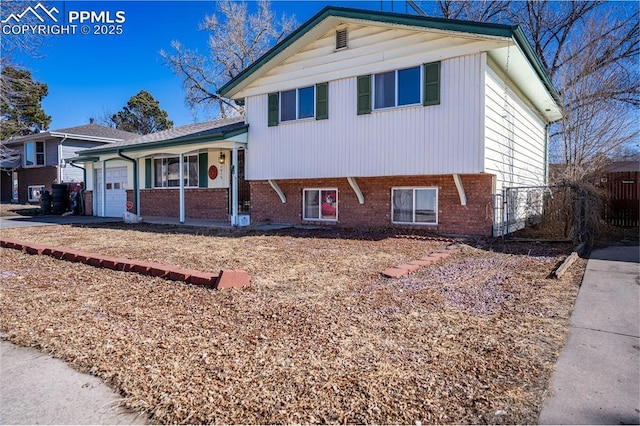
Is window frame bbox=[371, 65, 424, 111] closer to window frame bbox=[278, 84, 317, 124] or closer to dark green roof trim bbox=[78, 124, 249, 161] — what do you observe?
window frame bbox=[278, 84, 317, 124]

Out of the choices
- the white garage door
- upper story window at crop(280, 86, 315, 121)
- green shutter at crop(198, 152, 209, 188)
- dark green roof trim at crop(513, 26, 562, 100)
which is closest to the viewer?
dark green roof trim at crop(513, 26, 562, 100)

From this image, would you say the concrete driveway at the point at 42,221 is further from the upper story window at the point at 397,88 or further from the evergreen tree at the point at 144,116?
the evergreen tree at the point at 144,116

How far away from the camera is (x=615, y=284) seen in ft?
17.5

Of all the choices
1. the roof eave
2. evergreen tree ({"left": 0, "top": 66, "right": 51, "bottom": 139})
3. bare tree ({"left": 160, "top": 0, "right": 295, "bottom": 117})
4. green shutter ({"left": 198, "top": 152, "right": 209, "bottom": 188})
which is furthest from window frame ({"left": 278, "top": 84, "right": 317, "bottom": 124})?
bare tree ({"left": 160, "top": 0, "right": 295, "bottom": 117})

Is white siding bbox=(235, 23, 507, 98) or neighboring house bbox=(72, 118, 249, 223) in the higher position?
white siding bbox=(235, 23, 507, 98)

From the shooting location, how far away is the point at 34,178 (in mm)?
27516

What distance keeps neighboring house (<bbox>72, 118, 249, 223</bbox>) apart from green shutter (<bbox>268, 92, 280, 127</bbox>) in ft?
3.51

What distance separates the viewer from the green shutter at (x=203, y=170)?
1515 centimetres

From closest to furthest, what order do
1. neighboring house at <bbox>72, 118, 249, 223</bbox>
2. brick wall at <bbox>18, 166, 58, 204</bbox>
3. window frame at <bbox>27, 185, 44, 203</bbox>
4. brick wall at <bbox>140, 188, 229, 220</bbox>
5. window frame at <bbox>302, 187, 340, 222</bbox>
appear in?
→ window frame at <bbox>302, 187, 340, 222</bbox>
neighboring house at <bbox>72, 118, 249, 223</bbox>
brick wall at <bbox>140, 188, 229, 220</bbox>
brick wall at <bbox>18, 166, 58, 204</bbox>
window frame at <bbox>27, 185, 44, 203</bbox>

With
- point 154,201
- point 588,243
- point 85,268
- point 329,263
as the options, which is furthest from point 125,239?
point 588,243

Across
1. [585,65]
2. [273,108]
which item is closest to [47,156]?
[273,108]

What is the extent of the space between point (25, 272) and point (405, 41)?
885cm

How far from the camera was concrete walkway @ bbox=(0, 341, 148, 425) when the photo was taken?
7.72 feet
